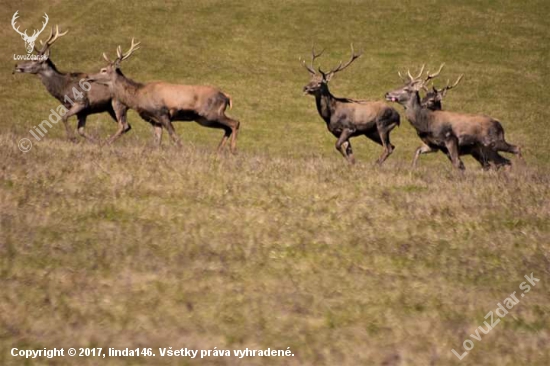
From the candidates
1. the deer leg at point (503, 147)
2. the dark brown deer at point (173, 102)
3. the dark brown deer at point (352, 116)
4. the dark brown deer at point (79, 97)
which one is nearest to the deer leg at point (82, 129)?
the dark brown deer at point (79, 97)

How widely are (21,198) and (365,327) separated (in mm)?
5166

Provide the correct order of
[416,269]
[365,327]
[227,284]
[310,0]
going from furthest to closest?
[310,0]
[416,269]
[227,284]
[365,327]

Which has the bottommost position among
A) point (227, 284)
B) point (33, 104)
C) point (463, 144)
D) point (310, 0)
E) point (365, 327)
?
point (365, 327)

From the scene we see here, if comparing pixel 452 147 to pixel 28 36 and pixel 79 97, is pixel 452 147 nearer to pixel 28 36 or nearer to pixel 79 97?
pixel 79 97

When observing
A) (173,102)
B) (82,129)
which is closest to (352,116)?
(173,102)

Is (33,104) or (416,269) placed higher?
(33,104)

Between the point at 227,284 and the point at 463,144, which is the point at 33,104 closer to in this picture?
the point at 463,144

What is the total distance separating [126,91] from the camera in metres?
19.2

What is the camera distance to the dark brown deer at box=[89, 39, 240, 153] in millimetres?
18875

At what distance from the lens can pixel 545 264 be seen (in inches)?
430

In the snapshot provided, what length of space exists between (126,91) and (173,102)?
1146 mm

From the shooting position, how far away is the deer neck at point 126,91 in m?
19.2

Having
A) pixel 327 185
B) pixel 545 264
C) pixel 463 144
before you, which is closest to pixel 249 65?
pixel 463 144

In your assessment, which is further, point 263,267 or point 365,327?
point 263,267
